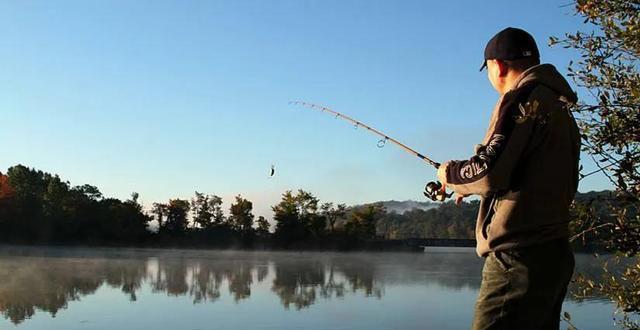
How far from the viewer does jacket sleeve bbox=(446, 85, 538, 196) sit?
2.18 meters

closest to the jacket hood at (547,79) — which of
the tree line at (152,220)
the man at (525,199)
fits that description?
the man at (525,199)

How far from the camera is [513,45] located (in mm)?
2434

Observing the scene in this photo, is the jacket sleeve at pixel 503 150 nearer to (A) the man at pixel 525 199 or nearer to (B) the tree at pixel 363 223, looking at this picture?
(A) the man at pixel 525 199

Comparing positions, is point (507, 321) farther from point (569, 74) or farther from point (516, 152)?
point (569, 74)

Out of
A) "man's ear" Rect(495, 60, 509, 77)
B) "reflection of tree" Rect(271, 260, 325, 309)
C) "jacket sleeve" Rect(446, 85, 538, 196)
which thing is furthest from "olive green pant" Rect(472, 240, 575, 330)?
"reflection of tree" Rect(271, 260, 325, 309)

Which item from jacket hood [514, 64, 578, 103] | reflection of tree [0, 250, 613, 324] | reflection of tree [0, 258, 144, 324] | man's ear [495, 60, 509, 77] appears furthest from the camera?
reflection of tree [0, 250, 613, 324]

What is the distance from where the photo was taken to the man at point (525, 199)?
7.18 ft

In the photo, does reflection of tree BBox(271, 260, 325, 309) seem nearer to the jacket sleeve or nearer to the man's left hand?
the man's left hand

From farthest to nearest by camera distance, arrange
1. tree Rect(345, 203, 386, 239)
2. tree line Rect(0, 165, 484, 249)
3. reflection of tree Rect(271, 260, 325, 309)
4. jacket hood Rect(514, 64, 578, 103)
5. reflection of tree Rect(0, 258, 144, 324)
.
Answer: tree Rect(345, 203, 386, 239), tree line Rect(0, 165, 484, 249), reflection of tree Rect(271, 260, 325, 309), reflection of tree Rect(0, 258, 144, 324), jacket hood Rect(514, 64, 578, 103)

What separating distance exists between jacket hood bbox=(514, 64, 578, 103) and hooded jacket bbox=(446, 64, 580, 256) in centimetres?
1

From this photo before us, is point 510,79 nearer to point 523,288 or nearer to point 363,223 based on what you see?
point 523,288

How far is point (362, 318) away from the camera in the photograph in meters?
13.7

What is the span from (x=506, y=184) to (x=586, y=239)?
1.76 m

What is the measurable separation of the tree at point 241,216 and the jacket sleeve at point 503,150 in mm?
61963
